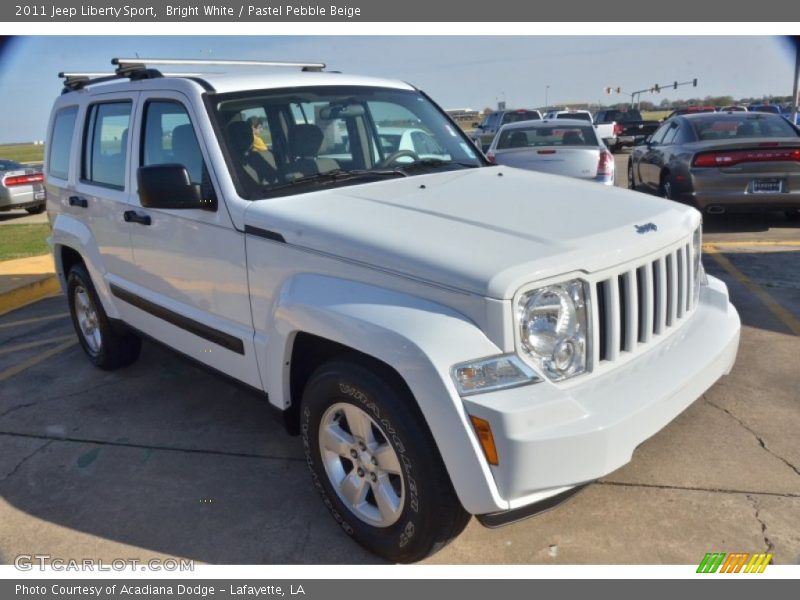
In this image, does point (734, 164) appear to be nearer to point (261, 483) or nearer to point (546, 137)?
point (546, 137)

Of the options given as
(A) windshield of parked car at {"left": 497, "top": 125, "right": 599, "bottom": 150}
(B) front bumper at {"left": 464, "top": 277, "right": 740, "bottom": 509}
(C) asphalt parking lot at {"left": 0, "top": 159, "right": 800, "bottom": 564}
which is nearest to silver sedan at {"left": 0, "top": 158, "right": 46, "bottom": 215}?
(A) windshield of parked car at {"left": 497, "top": 125, "right": 599, "bottom": 150}

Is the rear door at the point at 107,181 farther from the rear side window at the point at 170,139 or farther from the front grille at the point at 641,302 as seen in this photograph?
the front grille at the point at 641,302

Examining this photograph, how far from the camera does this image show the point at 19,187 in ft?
50.6

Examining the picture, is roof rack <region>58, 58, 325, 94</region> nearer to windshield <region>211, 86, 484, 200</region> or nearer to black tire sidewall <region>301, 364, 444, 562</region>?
windshield <region>211, 86, 484, 200</region>

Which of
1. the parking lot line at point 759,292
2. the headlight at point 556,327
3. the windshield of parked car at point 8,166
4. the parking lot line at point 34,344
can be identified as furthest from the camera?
the windshield of parked car at point 8,166

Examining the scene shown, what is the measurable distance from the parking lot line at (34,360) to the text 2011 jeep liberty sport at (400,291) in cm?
162

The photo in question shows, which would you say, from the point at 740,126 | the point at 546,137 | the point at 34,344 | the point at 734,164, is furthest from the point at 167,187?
the point at 740,126

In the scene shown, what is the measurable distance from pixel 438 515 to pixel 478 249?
100 centimetres

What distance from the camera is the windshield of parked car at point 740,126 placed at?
9.40 meters

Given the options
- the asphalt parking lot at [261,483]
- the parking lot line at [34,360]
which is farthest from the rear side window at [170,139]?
the parking lot line at [34,360]

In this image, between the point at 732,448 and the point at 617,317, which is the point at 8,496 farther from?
the point at 732,448

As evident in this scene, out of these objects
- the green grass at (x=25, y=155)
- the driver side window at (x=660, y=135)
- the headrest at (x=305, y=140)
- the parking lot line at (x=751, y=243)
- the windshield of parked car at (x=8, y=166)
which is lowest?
the parking lot line at (x=751, y=243)

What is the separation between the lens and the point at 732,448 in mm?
3652

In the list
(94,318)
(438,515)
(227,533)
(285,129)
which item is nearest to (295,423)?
(227,533)
